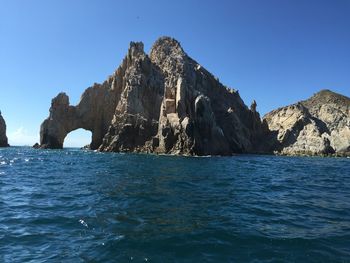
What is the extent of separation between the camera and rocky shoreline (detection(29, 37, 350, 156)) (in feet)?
304

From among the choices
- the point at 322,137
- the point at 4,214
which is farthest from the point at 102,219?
the point at 322,137

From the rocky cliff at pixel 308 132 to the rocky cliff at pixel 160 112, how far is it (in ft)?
31.4

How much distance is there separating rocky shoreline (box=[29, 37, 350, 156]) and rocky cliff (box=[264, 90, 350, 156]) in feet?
1.11

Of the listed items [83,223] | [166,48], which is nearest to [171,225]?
[83,223]

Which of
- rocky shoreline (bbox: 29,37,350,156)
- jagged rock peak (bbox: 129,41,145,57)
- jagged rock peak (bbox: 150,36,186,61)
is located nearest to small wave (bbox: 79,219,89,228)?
rocky shoreline (bbox: 29,37,350,156)

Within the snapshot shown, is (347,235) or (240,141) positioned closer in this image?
(347,235)

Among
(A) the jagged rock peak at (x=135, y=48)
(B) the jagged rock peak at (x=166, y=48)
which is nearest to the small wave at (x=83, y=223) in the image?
(A) the jagged rock peak at (x=135, y=48)

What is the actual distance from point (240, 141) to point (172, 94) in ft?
108

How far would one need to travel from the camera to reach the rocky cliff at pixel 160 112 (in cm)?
9188

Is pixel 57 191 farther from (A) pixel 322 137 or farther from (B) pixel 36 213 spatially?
(A) pixel 322 137

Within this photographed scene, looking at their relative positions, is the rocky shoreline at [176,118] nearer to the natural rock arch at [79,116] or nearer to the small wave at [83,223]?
the natural rock arch at [79,116]

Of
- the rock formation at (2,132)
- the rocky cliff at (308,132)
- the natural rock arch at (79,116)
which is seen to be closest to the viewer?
the rocky cliff at (308,132)

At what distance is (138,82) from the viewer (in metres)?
117

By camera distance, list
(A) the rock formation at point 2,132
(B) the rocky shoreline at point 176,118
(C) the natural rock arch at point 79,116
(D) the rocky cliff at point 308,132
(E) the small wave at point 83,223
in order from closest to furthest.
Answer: (E) the small wave at point 83,223
(B) the rocky shoreline at point 176,118
(D) the rocky cliff at point 308,132
(C) the natural rock arch at point 79,116
(A) the rock formation at point 2,132
